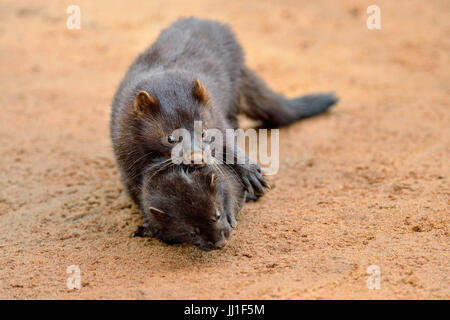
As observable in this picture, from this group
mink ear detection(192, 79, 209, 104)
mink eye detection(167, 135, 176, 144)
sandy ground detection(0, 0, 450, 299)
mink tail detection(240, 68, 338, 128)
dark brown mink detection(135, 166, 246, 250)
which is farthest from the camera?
mink tail detection(240, 68, 338, 128)

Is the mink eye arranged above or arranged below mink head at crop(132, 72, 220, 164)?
below

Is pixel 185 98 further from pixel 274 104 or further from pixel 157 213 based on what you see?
pixel 274 104

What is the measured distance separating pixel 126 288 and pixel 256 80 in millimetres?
3908

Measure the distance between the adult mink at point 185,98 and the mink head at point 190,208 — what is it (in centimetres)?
38

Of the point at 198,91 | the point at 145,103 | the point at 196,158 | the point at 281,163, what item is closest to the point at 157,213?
the point at 196,158

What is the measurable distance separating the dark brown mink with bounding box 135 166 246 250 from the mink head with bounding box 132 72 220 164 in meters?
0.27

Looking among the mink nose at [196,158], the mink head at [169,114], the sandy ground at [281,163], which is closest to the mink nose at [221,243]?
the sandy ground at [281,163]

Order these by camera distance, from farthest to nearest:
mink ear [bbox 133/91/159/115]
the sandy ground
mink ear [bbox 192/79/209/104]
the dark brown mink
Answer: mink ear [bbox 192/79/209/104], mink ear [bbox 133/91/159/115], the dark brown mink, the sandy ground

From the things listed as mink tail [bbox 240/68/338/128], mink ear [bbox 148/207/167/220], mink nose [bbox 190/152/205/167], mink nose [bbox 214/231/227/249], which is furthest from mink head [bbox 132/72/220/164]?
mink tail [bbox 240/68/338/128]

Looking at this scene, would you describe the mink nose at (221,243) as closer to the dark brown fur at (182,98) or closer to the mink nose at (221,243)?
the mink nose at (221,243)

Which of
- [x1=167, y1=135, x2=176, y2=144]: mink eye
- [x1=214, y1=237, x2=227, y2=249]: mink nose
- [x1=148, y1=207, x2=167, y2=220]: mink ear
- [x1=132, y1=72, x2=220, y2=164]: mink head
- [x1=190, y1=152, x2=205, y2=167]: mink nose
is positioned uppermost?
[x1=132, y1=72, x2=220, y2=164]: mink head

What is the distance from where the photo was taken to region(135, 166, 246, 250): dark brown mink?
13.2 feet

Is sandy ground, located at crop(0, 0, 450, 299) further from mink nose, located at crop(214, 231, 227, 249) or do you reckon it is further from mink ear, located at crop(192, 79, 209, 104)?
mink ear, located at crop(192, 79, 209, 104)

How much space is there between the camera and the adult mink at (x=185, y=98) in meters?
4.55
